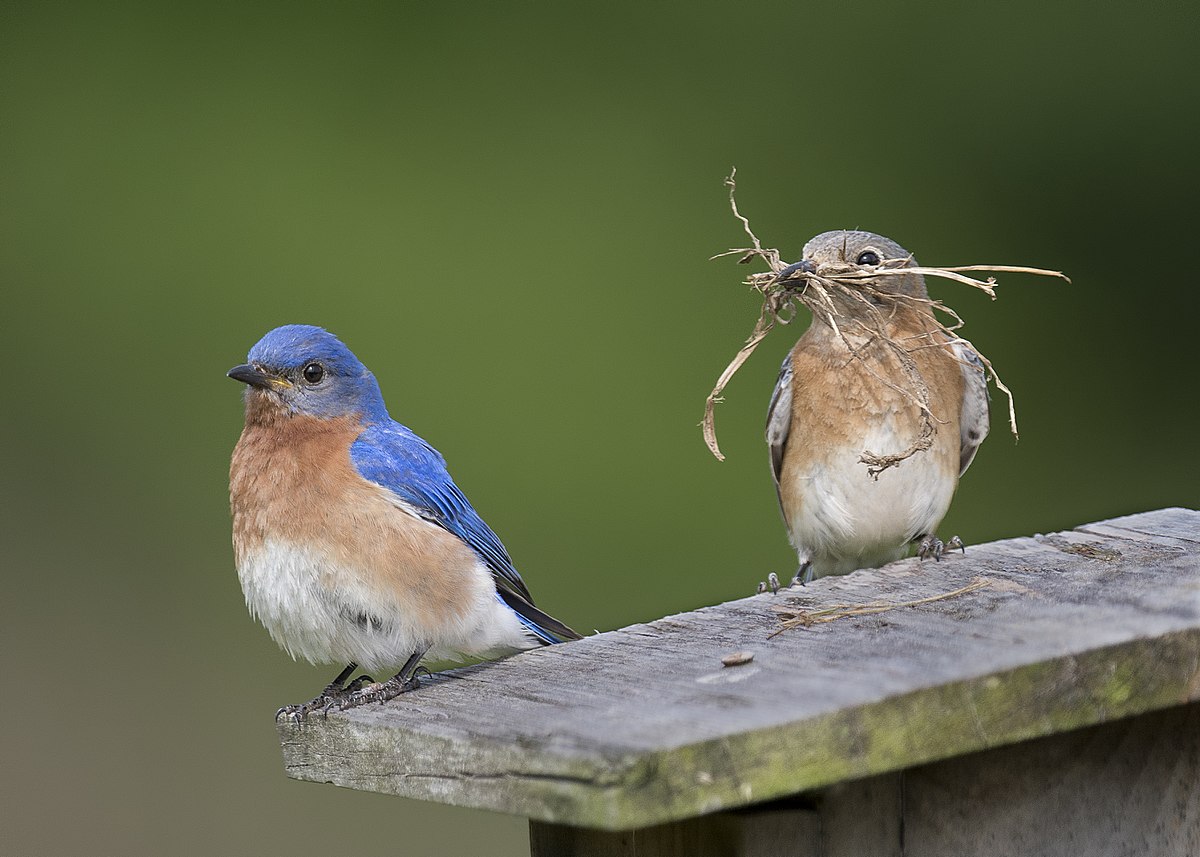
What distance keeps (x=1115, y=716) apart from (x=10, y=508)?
438 cm

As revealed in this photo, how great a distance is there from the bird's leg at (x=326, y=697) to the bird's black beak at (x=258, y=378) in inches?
23.8

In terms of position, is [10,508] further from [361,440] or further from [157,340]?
[361,440]

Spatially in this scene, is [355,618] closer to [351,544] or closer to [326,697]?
[351,544]

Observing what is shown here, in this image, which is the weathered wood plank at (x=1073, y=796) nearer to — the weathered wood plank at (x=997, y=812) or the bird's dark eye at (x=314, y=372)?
the weathered wood plank at (x=997, y=812)

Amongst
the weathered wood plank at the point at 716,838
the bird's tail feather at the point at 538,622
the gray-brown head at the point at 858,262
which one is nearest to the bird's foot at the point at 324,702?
the bird's tail feather at the point at 538,622

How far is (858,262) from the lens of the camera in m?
4.22

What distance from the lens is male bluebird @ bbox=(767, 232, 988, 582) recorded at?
4250mm

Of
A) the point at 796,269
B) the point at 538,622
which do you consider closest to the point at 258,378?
the point at 538,622

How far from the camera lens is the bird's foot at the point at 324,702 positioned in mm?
2580

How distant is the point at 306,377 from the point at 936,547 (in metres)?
1.48

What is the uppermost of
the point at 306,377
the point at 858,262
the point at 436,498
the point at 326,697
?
the point at 858,262

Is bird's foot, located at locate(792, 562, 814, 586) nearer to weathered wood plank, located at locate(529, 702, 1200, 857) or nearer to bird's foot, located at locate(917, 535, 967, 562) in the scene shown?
bird's foot, located at locate(917, 535, 967, 562)

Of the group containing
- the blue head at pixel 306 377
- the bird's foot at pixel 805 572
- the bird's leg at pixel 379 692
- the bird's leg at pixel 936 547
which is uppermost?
the blue head at pixel 306 377

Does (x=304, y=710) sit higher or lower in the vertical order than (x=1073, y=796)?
higher
